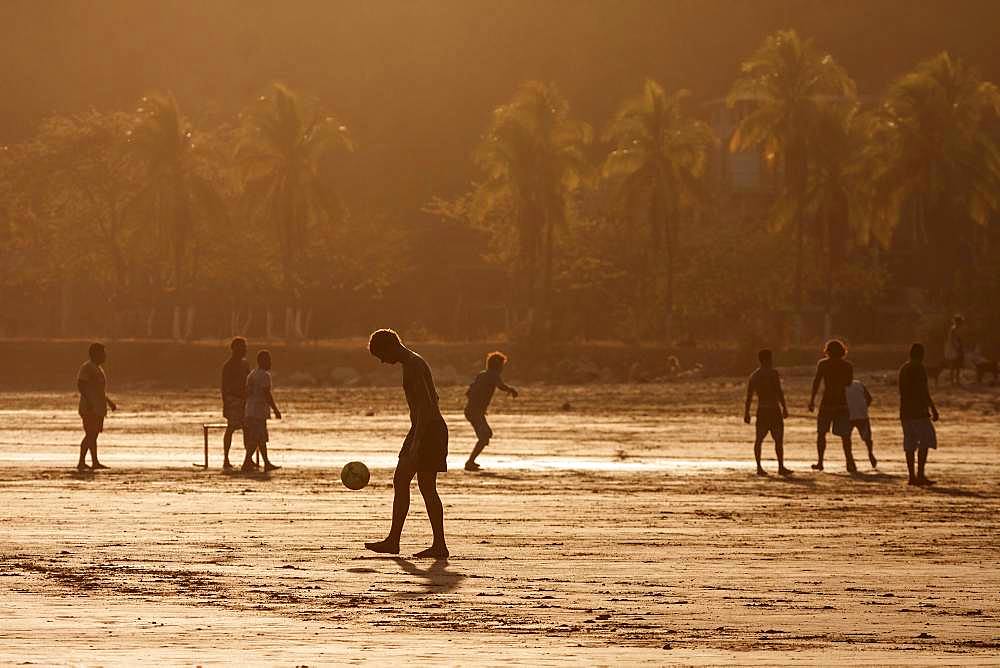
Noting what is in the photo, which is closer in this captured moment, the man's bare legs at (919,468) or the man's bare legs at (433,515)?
the man's bare legs at (433,515)

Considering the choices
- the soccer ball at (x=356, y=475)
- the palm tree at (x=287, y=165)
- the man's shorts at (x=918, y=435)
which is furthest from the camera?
the palm tree at (x=287, y=165)

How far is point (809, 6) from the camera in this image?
141250mm

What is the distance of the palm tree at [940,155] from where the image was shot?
7175cm

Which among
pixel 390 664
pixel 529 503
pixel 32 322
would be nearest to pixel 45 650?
pixel 390 664

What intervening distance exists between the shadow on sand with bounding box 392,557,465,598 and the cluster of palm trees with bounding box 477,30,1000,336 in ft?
184

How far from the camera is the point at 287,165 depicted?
79250mm

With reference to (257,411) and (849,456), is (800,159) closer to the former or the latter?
(849,456)

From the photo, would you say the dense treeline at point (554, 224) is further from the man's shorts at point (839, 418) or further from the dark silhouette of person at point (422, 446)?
the dark silhouette of person at point (422, 446)

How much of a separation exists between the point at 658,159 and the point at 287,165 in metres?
14.1

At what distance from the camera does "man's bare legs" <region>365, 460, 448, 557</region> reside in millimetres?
15312

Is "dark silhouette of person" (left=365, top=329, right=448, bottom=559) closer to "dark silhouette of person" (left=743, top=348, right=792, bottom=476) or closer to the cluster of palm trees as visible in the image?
"dark silhouette of person" (left=743, top=348, right=792, bottom=476)

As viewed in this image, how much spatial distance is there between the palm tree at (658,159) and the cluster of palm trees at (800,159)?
2.1 inches

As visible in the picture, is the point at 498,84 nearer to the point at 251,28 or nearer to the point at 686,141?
the point at 251,28

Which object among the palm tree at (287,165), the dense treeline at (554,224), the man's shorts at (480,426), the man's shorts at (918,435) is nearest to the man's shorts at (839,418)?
the man's shorts at (918,435)
